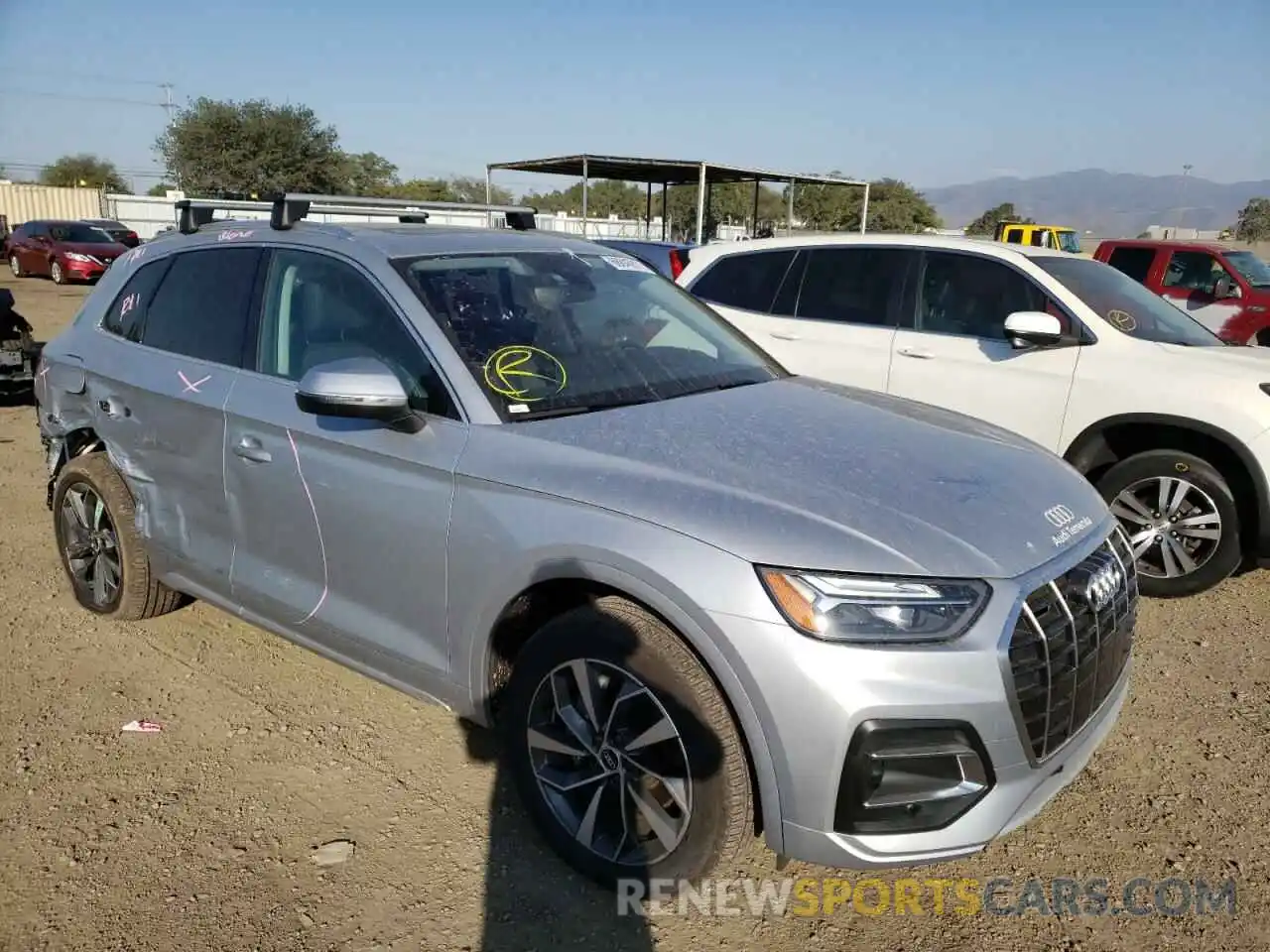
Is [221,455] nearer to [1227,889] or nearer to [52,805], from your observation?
[52,805]

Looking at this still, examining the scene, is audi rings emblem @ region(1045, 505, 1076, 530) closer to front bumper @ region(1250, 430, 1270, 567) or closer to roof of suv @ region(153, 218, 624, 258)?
roof of suv @ region(153, 218, 624, 258)

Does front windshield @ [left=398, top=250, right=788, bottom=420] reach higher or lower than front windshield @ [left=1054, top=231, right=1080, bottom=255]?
lower

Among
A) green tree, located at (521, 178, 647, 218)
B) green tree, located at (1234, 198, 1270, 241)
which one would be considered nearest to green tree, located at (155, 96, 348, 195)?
green tree, located at (521, 178, 647, 218)

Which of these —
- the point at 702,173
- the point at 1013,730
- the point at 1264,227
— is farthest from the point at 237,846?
the point at 1264,227

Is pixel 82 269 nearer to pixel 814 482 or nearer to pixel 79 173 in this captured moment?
pixel 814 482

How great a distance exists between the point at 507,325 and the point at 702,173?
2151 centimetres

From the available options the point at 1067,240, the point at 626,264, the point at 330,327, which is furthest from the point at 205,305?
the point at 1067,240

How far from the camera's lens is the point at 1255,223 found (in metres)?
56.1

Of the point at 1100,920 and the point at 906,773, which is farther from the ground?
the point at 906,773

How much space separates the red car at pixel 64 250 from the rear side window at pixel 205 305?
2163 centimetres

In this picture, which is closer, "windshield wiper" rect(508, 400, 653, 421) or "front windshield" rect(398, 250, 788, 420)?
"windshield wiper" rect(508, 400, 653, 421)

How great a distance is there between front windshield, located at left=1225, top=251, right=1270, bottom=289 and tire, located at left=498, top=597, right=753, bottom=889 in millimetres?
11988

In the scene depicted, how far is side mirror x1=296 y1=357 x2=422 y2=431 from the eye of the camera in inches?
102

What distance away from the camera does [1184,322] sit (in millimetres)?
5586
